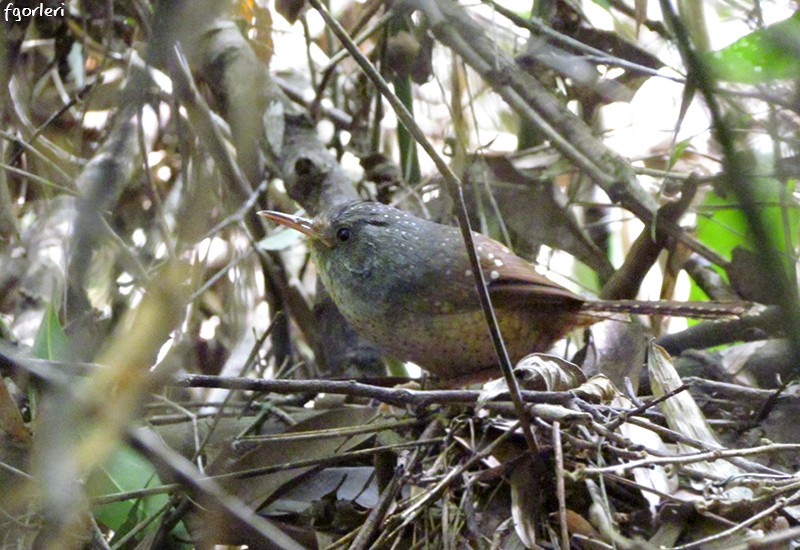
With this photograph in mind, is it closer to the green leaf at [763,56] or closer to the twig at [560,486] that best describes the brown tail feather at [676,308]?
the twig at [560,486]

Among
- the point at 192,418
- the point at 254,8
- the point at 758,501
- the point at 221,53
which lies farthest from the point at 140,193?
the point at 758,501

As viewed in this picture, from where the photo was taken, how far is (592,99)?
2.85 meters

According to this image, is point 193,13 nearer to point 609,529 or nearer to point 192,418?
point 609,529

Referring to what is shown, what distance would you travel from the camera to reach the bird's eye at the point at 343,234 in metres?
2.94

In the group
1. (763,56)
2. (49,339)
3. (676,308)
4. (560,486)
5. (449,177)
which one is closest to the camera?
(449,177)

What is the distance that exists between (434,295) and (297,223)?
551 millimetres

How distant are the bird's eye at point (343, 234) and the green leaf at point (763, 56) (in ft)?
4.89

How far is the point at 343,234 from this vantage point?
9.66 feet

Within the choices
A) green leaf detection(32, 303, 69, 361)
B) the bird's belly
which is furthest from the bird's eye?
green leaf detection(32, 303, 69, 361)

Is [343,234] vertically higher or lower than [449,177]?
higher

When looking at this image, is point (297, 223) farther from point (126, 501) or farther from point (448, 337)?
point (126, 501)

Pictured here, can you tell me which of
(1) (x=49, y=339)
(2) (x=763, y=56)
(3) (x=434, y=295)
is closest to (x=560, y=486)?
(2) (x=763, y=56)

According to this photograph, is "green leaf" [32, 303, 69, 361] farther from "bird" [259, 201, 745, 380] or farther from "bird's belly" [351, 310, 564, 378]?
"bird's belly" [351, 310, 564, 378]

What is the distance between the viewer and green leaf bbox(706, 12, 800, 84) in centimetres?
117
